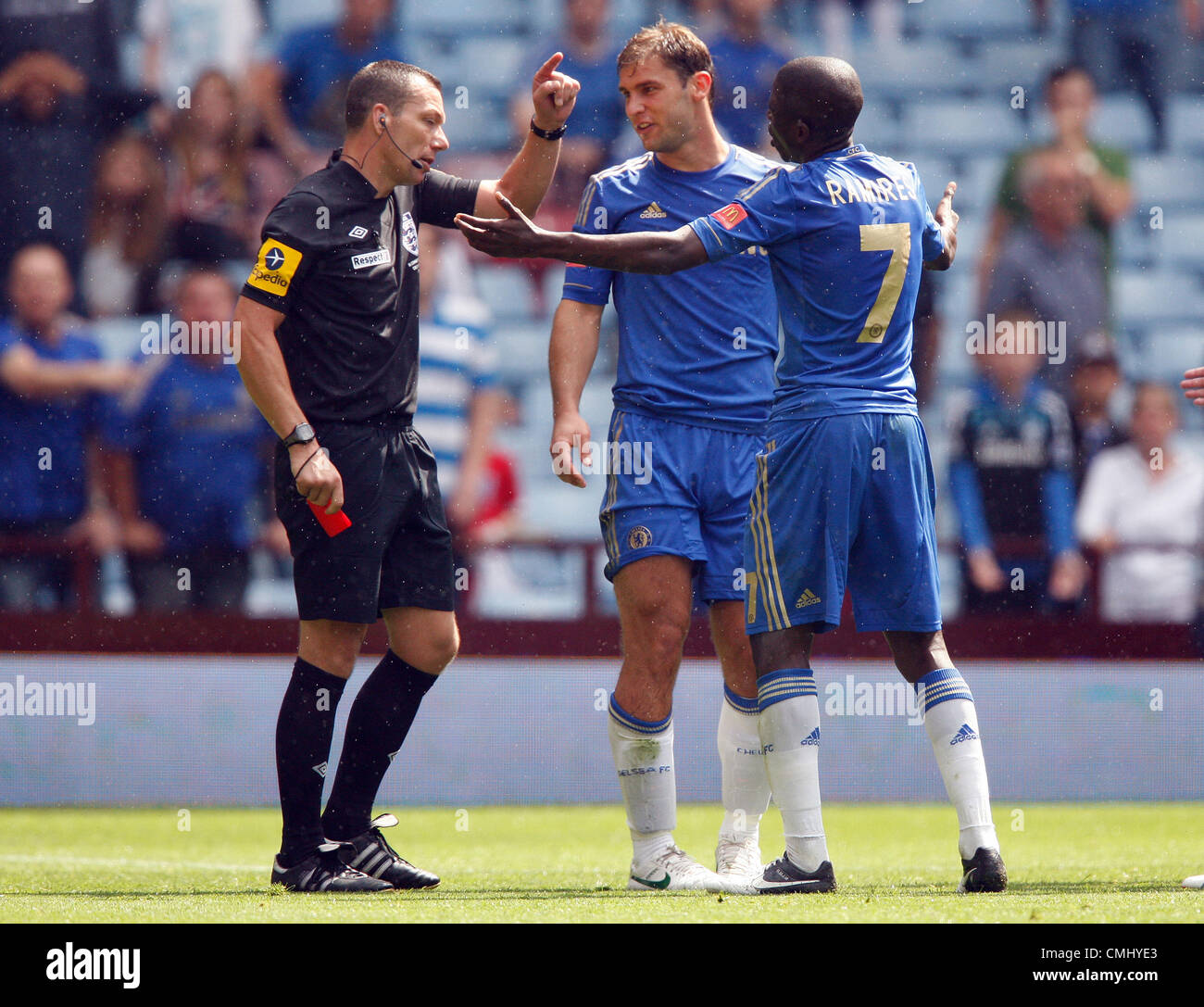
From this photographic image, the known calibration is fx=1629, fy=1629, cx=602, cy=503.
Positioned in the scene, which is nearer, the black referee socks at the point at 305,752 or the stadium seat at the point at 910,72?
the black referee socks at the point at 305,752

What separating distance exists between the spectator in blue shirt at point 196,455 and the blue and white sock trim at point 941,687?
15.6 ft

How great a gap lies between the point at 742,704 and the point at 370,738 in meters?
1.02

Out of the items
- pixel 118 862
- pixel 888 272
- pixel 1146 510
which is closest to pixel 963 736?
pixel 888 272

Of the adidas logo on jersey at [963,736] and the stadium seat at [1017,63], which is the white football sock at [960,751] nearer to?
the adidas logo on jersey at [963,736]

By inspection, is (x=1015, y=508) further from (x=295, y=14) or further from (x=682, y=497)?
(x=295, y=14)

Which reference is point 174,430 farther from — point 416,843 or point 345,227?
A: point 345,227

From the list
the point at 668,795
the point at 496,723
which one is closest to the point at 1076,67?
the point at 496,723

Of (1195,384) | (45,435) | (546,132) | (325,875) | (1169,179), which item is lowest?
(325,875)

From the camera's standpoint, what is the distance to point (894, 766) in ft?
25.1

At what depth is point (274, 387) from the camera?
4.09 m

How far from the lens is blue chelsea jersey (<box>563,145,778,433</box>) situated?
14.5ft

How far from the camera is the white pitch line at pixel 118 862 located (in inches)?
199

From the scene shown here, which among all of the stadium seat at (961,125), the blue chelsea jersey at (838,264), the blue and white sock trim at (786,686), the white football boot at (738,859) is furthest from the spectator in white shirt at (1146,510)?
the blue and white sock trim at (786,686)

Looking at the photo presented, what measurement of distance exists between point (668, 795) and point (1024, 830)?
2.62 m
